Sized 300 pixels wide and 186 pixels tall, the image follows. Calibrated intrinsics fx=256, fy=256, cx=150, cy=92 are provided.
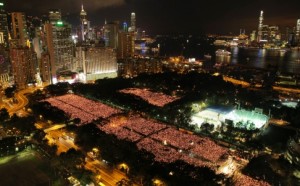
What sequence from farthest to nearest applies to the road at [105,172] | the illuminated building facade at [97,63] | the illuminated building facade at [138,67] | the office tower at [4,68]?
the illuminated building facade at [138,67] → the illuminated building facade at [97,63] → the office tower at [4,68] → the road at [105,172]

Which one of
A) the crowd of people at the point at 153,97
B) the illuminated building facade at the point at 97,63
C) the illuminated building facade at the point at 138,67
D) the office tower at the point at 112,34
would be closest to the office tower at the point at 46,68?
the illuminated building facade at the point at 97,63

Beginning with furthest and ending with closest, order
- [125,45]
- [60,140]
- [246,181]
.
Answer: [125,45], [60,140], [246,181]

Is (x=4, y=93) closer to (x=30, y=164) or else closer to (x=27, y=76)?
(x=27, y=76)

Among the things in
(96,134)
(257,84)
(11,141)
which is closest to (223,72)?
(257,84)

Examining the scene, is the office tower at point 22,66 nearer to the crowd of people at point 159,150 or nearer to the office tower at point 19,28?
the office tower at point 19,28

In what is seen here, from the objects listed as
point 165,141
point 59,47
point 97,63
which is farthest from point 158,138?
point 59,47

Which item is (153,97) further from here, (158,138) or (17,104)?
(17,104)
